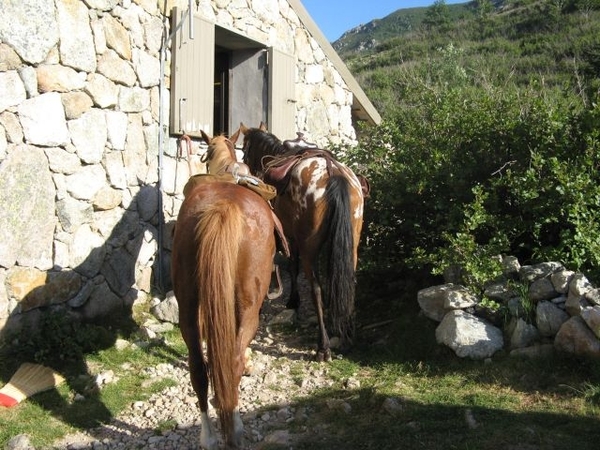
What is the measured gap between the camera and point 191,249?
3.36 m

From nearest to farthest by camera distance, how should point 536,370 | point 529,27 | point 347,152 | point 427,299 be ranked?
1. point 536,370
2. point 427,299
3. point 347,152
4. point 529,27

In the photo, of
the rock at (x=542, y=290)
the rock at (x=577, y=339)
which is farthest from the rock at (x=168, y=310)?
the rock at (x=577, y=339)

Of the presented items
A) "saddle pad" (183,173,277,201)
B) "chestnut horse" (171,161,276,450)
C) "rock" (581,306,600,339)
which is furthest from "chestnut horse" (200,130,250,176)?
"rock" (581,306,600,339)

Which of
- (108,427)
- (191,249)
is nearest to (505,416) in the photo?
(191,249)

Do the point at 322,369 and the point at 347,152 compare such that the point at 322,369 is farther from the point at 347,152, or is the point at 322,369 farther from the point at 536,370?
the point at 347,152

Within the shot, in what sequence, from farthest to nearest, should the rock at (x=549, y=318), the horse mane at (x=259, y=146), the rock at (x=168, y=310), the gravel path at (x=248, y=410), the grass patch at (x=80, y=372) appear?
the horse mane at (x=259, y=146) → the rock at (x=168, y=310) → the rock at (x=549, y=318) → the grass patch at (x=80, y=372) → the gravel path at (x=248, y=410)

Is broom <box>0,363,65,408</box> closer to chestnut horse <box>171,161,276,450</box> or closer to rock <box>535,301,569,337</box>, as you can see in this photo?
chestnut horse <box>171,161,276,450</box>

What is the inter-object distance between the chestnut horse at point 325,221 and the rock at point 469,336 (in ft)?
2.75

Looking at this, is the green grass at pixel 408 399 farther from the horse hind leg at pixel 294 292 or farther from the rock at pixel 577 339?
the horse hind leg at pixel 294 292

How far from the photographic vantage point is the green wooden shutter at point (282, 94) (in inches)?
315

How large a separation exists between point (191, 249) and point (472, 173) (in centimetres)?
348

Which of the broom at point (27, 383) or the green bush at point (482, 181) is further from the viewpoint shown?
the green bush at point (482, 181)

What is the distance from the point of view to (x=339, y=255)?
4.90 metres

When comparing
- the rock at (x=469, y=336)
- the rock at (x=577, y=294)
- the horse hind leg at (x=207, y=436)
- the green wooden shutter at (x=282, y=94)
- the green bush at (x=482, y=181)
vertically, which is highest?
the green wooden shutter at (x=282, y=94)
